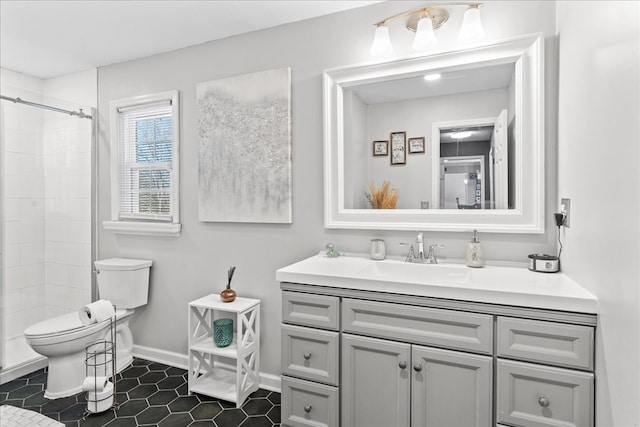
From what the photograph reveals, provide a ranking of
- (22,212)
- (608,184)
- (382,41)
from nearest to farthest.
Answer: (608,184), (382,41), (22,212)

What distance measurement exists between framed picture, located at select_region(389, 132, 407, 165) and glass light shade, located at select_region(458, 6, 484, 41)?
564mm

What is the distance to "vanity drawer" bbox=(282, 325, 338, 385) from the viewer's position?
1.74 meters

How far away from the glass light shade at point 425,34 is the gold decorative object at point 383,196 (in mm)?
750

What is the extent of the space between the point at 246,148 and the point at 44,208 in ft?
5.82

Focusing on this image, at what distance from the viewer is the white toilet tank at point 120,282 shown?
109 inches

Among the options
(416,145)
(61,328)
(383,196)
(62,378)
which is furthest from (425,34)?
(62,378)

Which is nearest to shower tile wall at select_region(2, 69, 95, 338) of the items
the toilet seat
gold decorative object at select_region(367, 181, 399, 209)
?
the toilet seat

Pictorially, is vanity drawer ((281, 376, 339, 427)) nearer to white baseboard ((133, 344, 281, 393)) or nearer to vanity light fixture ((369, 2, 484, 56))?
white baseboard ((133, 344, 281, 393))

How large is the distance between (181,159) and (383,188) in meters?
1.57

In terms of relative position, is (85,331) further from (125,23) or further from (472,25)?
(472,25)

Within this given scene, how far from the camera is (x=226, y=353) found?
7.39 ft

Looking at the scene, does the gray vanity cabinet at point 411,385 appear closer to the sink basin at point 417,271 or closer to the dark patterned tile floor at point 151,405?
the sink basin at point 417,271

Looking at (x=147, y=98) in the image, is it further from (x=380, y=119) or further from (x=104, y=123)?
(x=380, y=119)

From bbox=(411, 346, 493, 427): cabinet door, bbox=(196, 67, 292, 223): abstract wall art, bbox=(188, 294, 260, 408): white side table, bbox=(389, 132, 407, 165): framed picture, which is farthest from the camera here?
bbox=(196, 67, 292, 223): abstract wall art
